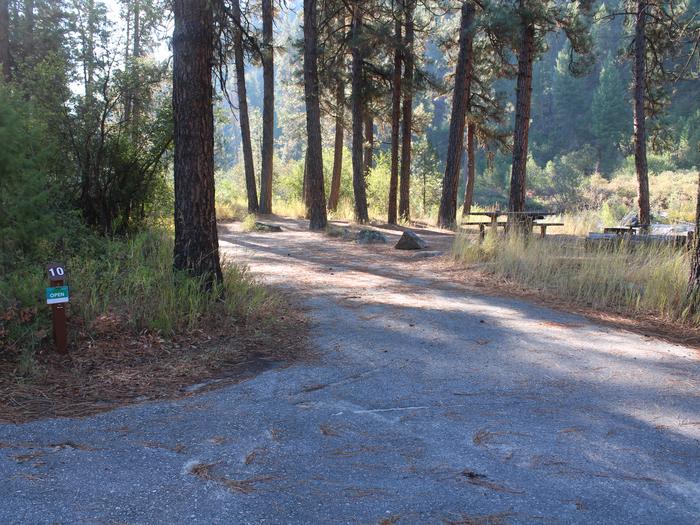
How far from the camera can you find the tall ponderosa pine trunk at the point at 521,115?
13.5 meters

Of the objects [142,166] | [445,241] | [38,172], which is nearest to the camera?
[38,172]

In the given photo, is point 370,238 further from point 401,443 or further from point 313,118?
point 401,443

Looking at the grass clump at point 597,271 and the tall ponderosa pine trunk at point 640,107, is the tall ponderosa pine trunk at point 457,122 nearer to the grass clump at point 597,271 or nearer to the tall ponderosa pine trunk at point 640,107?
the tall ponderosa pine trunk at point 640,107

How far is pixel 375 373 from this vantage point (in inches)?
173

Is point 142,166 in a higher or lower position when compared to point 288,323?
higher

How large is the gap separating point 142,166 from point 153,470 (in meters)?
7.08

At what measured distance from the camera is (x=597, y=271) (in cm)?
762

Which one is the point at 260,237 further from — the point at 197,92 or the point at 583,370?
the point at 583,370

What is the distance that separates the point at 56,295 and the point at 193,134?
2237 millimetres

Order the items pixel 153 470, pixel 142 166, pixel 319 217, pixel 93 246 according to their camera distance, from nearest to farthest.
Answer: pixel 153 470 → pixel 93 246 → pixel 142 166 → pixel 319 217

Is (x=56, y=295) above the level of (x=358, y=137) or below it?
below

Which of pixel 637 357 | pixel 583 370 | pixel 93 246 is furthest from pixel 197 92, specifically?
pixel 637 357

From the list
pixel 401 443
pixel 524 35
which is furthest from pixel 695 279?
pixel 524 35

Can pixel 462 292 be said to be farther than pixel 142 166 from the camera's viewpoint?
No
